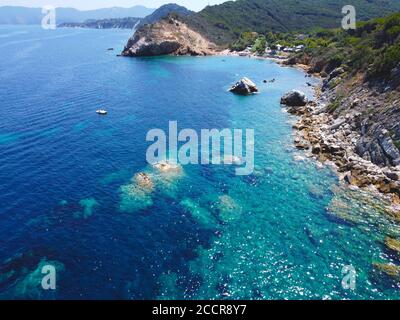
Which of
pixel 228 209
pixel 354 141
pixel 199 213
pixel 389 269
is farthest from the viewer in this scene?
pixel 354 141

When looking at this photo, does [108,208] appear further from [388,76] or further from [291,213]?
[388,76]

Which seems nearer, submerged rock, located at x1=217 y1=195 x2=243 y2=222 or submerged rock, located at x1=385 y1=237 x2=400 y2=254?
submerged rock, located at x1=385 y1=237 x2=400 y2=254

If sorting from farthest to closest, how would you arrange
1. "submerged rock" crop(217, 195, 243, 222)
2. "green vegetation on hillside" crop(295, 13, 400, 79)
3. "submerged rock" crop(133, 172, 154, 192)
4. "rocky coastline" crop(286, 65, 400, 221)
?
"green vegetation on hillside" crop(295, 13, 400, 79) < "submerged rock" crop(133, 172, 154, 192) < "rocky coastline" crop(286, 65, 400, 221) < "submerged rock" crop(217, 195, 243, 222)

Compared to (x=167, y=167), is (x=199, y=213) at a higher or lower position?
lower

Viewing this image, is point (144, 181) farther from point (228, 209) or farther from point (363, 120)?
point (363, 120)

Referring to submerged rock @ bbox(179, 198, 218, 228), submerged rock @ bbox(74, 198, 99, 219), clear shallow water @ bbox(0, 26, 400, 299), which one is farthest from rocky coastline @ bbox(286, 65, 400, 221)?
submerged rock @ bbox(74, 198, 99, 219)

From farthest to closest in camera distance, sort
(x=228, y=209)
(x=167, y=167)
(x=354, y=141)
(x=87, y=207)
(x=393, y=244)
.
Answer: (x=354, y=141), (x=167, y=167), (x=228, y=209), (x=87, y=207), (x=393, y=244)

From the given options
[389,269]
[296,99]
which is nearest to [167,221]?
[389,269]

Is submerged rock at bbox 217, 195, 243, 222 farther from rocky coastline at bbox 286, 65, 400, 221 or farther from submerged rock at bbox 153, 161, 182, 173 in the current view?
rocky coastline at bbox 286, 65, 400, 221

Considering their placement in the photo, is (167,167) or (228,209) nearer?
(228,209)

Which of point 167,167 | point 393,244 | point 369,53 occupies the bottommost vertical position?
point 167,167

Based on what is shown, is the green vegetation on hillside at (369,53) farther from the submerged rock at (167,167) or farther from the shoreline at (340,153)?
the submerged rock at (167,167)
